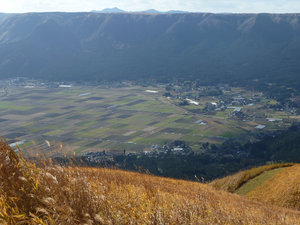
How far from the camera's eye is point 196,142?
123875 mm

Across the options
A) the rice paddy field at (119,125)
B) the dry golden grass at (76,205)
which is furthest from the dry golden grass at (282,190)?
the rice paddy field at (119,125)

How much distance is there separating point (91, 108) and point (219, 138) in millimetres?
87457

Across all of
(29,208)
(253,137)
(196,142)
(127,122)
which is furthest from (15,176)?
(127,122)

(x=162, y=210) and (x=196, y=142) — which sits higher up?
(x=162, y=210)

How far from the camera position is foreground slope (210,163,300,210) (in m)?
22.4

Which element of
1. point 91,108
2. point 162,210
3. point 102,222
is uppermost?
point 102,222

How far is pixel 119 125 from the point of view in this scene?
152125 millimetres

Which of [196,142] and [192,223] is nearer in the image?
[192,223]

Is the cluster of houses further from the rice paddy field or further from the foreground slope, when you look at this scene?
the foreground slope

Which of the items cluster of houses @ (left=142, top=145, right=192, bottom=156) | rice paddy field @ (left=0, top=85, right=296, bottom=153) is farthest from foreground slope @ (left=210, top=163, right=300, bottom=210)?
rice paddy field @ (left=0, top=85, right=296, bottom=153)

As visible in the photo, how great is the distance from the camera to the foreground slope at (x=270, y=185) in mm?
22430

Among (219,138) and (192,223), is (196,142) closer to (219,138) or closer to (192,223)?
(219,138)

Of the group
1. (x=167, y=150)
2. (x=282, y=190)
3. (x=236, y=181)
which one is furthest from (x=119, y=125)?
(x=282, y=190)

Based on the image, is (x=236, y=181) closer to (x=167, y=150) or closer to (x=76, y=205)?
(x=76, y=205)
